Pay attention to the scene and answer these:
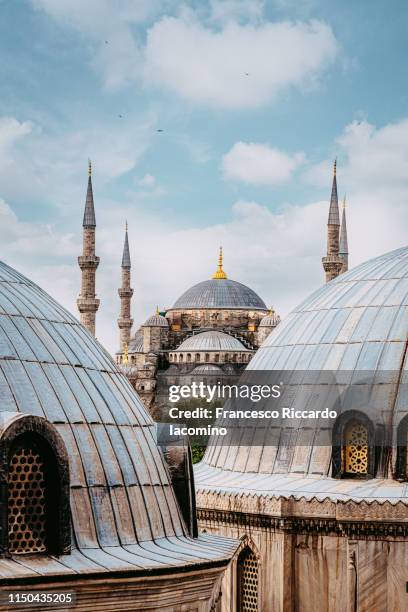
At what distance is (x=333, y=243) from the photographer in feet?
158

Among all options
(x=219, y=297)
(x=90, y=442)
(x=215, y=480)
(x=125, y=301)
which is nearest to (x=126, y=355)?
(x=125, y=301)

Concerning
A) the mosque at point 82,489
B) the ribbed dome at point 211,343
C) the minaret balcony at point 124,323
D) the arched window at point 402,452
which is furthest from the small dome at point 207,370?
the mosque at point 82,489

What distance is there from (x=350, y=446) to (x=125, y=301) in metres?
58.2

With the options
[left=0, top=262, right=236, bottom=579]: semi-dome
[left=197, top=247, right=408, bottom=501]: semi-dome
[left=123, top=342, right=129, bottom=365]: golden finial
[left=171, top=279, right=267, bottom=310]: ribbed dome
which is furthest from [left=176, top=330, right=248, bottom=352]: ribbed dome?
[left=0, top=262, right=236, bottom=579]: semi-dome

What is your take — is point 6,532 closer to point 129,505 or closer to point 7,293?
point 129,505

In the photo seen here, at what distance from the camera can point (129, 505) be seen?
353 inches

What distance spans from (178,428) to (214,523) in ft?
15.7

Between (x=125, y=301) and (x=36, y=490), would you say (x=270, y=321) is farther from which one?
(x=36, y=490)

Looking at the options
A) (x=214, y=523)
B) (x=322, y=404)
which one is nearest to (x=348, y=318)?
(x=322, y=404)

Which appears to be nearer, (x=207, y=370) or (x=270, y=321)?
(x=207, y=370)

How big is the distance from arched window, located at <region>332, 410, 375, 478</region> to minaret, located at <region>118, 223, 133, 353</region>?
188 feet

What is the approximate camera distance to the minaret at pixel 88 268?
55531 mm

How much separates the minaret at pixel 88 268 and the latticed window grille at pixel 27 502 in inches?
1854

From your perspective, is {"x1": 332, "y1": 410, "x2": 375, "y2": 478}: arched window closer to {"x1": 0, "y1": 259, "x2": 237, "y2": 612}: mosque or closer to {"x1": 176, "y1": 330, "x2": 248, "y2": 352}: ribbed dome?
{"x1": 0, "y1": 259, "x2": 237, "y2": 612}: mosque
